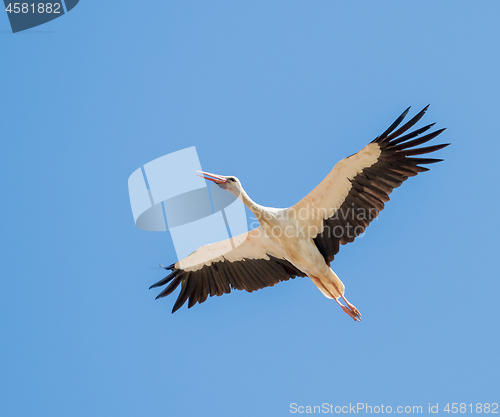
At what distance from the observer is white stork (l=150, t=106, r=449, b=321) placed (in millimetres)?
8469

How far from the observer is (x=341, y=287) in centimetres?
926

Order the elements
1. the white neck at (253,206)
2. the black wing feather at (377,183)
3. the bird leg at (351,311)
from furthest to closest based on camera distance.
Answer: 1. the bird leg at (351,311)
2. the white neck at (253,206)
3. the black wing feather at (377,183)

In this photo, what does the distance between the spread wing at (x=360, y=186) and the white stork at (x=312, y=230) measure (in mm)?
14

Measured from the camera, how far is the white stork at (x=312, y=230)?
8469 millimetres

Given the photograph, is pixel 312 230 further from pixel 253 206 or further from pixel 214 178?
pixel 214 178

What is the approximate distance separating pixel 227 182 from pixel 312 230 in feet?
5.29

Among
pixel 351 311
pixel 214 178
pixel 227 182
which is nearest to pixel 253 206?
pixel 227 182

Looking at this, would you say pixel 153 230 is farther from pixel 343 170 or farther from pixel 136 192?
pixel 343 170

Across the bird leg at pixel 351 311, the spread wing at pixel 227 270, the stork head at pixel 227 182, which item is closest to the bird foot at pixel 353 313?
the bird leg at pixel 351 311

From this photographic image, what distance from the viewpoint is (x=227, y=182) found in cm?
923

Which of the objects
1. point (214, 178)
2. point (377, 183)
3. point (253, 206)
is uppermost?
point (214, 178)

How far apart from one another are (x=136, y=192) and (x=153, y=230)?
94 centimetres

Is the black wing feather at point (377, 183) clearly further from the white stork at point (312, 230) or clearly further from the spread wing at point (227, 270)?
the spread wing at point (227, 270)

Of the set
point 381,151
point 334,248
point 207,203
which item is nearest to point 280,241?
point 334,248
